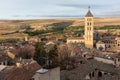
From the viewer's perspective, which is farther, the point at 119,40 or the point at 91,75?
the point at 119,40

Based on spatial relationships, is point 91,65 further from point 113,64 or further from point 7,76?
point 7,76

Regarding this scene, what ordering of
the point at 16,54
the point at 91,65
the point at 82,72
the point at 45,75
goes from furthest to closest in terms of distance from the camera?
1. the point at 16,54
2. the point at 91,65
3. the point at 82,72
4. the point at 45,75

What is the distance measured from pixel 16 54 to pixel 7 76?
27.1m

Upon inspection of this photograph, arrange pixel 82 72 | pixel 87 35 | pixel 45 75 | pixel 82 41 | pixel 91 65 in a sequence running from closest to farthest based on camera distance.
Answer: pixel 45 75
pixel 82 72
pixel 91 65
pixel 87 35
pixel 82 41

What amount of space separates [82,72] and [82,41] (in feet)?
236

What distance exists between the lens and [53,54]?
4994cm

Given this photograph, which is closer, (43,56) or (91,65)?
(91,65)

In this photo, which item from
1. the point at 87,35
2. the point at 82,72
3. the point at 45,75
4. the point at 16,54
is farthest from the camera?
the point at 87,35

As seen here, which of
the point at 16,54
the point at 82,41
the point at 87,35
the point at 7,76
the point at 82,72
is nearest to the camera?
the point at 7,76

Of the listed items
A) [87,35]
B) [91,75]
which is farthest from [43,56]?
[87,35]

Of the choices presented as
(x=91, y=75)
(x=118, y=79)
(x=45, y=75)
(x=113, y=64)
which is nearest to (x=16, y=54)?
(x=113, y=64)

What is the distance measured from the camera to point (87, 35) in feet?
329

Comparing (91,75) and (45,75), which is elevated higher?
(45,75)

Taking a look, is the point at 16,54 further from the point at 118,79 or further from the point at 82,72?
the point at 118,79
